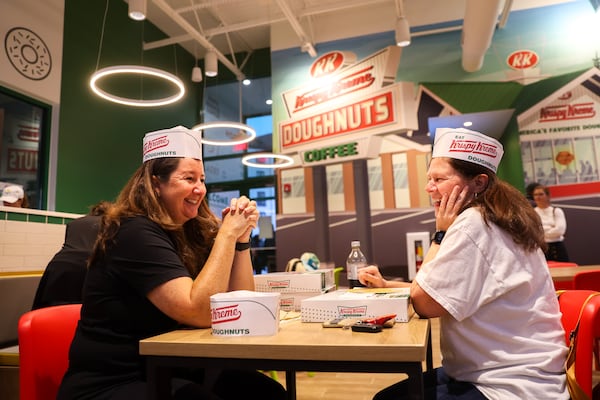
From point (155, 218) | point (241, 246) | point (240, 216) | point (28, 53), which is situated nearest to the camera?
point (155, 218)

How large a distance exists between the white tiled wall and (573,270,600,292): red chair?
409 cm

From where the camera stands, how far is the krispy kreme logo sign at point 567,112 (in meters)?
6.99

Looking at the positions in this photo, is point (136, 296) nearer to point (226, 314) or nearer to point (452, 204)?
point (226, 314)

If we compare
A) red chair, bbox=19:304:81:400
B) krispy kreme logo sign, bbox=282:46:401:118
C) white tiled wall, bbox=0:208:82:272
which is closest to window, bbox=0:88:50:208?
white tiled wall, bbox=0:208:82:272

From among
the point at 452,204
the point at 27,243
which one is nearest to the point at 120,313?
the point at 452,204

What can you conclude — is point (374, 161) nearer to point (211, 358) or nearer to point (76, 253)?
point (76, 253)

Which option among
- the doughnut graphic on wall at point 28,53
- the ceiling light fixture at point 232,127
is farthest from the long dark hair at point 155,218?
the doughnut graphic on wall at point 28,53

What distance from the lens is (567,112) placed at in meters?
7.05

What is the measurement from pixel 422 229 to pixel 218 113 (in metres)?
5.85

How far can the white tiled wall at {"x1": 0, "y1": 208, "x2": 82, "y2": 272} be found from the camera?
3432 mm

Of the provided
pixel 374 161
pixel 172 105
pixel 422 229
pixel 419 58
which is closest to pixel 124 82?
pixel 172 105

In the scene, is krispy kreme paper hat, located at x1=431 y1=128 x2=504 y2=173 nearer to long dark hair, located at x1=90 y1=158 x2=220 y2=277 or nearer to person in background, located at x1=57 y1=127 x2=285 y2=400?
person in background, located at x1=57 y1=127 x2=285 y2=400

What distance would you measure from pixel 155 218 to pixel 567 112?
7451 millimetres

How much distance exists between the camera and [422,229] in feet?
24.8
